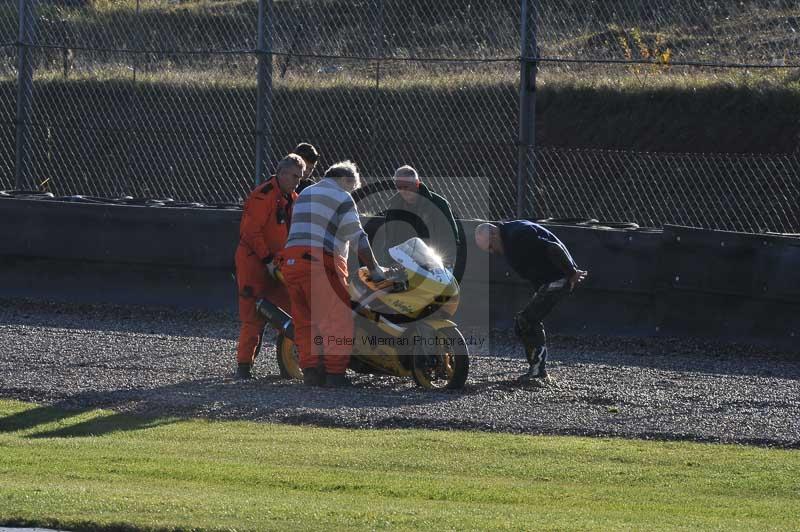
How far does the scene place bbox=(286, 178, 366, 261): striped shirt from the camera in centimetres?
976

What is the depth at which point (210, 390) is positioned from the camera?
974 centimetres

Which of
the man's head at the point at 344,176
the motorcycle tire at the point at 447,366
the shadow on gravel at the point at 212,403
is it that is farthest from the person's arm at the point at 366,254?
the shadow on gravel at the point at 212,403

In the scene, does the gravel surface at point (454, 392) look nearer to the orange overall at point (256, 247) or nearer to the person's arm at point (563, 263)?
the orange overall at point (256, 247)

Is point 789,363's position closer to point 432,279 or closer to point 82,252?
point 432,279

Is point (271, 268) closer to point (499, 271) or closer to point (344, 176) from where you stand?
point (344, 176)

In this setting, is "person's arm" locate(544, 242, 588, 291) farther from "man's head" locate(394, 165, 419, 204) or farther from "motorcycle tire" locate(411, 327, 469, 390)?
"man's head" locate(394, 165, 419, 204)

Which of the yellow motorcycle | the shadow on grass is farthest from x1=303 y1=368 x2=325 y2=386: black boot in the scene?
the shadow on grass

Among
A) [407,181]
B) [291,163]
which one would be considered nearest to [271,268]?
[291,163]

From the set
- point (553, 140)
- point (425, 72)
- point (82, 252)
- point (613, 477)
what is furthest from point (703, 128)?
point (613, 477)

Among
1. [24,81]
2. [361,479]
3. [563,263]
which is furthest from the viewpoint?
[24,81]

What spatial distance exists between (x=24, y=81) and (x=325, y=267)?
6236 mm

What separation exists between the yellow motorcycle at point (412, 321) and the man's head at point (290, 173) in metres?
0.93

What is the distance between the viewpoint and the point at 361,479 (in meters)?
7.04

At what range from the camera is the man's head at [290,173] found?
10.2m
